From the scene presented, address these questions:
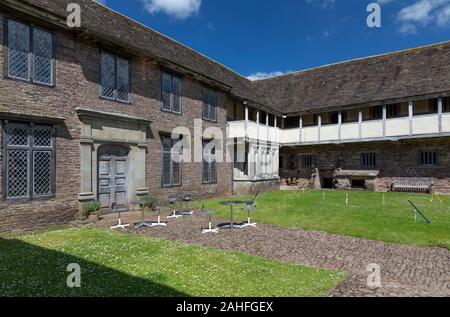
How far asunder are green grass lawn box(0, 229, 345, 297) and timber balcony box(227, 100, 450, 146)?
13536 millimetres

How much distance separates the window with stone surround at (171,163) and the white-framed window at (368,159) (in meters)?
14.4

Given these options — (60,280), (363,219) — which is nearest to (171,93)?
(363,219)

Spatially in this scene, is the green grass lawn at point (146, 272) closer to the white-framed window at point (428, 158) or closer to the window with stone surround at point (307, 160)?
the white-framed window at point (428, 158)

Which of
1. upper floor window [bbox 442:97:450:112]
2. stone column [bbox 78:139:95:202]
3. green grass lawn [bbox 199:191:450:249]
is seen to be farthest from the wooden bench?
stone column [bbox 78:139:95:202]

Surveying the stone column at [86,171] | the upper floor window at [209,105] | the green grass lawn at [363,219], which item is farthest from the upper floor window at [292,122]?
the stone column at [86,171]

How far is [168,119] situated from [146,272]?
34.0 ft

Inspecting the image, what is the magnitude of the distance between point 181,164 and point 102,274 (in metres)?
10.5

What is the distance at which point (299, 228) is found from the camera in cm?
1022

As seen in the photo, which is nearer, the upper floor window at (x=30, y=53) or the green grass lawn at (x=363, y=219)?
the green grass lawn at (x=363, y=219)

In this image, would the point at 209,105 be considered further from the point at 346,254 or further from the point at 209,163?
the point at 346,254

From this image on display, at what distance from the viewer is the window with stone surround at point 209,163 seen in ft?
59.3

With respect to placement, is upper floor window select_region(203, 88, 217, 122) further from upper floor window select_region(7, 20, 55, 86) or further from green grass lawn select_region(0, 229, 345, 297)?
green grass lawn select_region(0, 229, 345, 297)

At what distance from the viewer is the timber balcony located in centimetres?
1955
